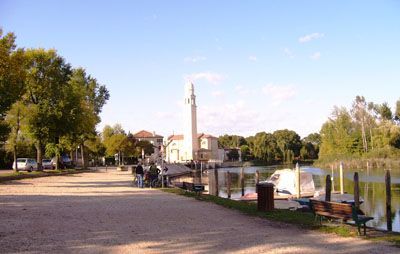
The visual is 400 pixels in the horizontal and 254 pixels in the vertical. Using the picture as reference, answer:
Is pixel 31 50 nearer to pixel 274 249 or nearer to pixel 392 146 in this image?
pixel 274 249

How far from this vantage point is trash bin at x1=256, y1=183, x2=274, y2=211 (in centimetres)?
1634

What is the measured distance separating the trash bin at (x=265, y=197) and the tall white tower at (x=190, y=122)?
352 ft

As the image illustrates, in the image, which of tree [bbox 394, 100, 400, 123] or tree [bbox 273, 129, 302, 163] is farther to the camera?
tree [bbox 273, 129, 302, 163]

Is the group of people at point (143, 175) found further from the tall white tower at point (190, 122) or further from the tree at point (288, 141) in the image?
the tree at point (288, 141)

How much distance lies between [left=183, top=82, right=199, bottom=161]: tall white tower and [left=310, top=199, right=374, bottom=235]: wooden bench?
110388 mm

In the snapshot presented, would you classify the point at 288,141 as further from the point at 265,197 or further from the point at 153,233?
the point at 153,233

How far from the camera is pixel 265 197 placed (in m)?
16.5

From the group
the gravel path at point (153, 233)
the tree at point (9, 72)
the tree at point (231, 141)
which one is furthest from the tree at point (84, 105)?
the tree at point (231, 141)

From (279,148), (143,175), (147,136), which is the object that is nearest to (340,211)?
(143,175)

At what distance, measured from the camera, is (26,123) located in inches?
1742

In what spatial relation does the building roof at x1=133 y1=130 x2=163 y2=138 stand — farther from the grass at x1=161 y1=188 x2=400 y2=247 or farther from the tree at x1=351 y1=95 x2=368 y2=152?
the grass at x1=161 y1=188 x2=400 y2=247

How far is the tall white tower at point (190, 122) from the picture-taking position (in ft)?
407

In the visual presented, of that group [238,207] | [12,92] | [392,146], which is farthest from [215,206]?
[392,146]

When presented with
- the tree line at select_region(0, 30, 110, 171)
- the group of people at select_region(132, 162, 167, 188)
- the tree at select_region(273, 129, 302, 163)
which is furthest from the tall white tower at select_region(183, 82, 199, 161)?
the group of people at select_region(132, 162, 167, 188)
